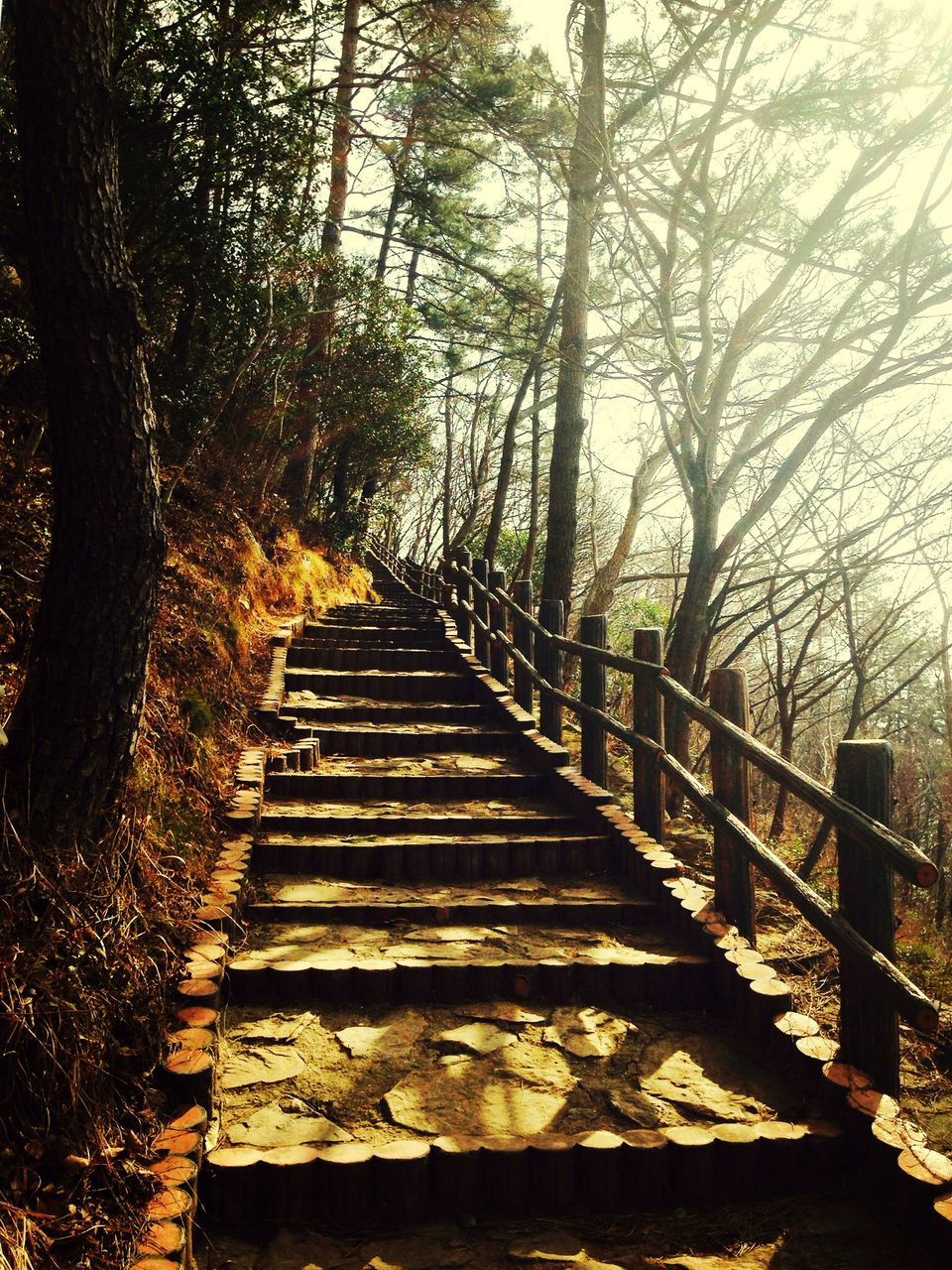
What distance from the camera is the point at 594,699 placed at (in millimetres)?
5840

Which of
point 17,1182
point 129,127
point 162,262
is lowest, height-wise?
point 17,1182

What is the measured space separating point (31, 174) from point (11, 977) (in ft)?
8.38

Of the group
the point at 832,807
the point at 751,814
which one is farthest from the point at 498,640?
the point at 832,807

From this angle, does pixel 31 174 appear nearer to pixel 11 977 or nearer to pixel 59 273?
pixel 59 273

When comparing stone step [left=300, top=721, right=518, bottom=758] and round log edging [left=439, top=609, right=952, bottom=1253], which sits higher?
stone step [left=300, top=721, right=518, bottom=758]

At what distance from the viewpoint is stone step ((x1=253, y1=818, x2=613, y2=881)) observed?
4559mm

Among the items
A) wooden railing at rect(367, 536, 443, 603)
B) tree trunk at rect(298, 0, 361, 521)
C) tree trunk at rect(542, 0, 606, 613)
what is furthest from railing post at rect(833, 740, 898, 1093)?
wooden railing at rect(367, 536, 443, 603)

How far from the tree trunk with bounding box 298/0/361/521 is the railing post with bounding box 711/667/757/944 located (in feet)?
27.5

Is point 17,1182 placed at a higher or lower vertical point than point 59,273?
lower

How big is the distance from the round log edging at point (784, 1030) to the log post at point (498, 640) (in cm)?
297

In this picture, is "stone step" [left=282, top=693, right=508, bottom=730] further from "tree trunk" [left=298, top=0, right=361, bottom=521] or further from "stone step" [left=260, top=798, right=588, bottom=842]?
"tree trunk" [left=298, top=0, right=361, bottom=521]

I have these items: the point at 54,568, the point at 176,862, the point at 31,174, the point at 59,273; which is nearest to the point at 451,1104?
the point at 176,862

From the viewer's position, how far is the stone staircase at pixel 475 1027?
2555 mm

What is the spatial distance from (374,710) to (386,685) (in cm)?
92
